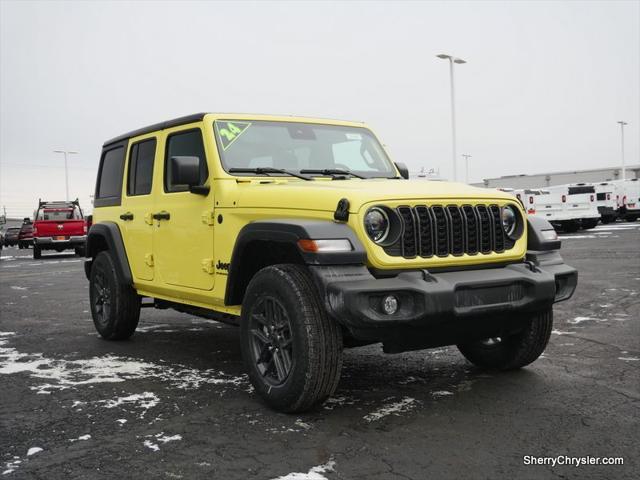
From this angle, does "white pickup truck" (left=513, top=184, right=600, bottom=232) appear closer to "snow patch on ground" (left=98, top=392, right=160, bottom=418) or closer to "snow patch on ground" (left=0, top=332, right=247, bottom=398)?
"snow patch on ground" (left=0, top=332, right=247, bottom=398)

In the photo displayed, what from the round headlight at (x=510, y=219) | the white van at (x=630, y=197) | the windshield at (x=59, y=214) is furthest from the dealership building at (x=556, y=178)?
the round headlight at (x=510, y=219)

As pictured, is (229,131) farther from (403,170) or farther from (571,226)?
(571,226)

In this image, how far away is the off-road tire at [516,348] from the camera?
5152mm

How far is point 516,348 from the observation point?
5.30 m

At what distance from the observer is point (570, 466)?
352 cm

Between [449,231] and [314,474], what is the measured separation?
1.79 metres

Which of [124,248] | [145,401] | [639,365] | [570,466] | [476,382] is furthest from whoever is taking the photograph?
[124,248]

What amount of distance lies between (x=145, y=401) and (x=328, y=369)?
1.46m

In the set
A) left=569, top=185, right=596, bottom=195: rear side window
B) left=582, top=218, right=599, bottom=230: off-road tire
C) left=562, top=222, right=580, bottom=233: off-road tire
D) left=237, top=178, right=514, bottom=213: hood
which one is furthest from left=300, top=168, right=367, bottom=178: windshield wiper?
left=569, top=185, right=596, bottom=195: rear side window

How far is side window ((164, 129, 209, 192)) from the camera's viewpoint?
5480 mm

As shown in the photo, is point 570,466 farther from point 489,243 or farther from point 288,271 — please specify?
point 288,271

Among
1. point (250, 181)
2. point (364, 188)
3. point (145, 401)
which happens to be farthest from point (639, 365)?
point (145, 401)

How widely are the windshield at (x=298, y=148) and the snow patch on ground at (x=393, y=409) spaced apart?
6.54 ft

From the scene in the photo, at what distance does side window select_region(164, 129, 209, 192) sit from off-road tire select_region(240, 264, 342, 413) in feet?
4.56
